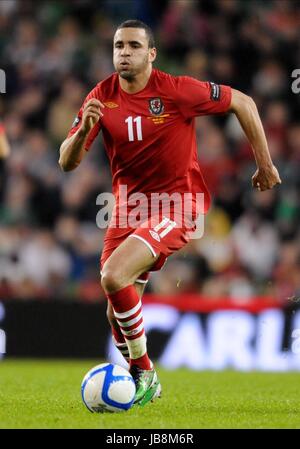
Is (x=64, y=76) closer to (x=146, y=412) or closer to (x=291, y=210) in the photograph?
(x=291, y=210)

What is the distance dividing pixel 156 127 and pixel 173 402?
178cm

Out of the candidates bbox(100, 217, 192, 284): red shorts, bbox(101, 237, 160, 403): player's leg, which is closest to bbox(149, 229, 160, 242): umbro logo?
bbox(100, 217, 192, 284): red shorts

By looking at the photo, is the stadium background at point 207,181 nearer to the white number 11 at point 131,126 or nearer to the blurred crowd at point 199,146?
the blurred crowd at point 199,146

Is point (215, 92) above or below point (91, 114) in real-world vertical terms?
above

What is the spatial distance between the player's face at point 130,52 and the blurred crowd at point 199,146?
204 inches

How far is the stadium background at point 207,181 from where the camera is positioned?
38.1 feet

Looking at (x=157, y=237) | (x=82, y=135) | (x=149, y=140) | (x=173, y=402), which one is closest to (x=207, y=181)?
(x=149, y=140)

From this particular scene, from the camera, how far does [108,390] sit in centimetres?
631

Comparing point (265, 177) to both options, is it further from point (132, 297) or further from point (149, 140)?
point (132, 297)

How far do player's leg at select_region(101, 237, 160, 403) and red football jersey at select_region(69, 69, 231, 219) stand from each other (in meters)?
0.56

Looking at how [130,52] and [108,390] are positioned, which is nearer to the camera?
[108,390]

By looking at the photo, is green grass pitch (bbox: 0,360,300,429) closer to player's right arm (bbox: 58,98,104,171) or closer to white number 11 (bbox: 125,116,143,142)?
player's right arm (bbox: 58,98,104,171)

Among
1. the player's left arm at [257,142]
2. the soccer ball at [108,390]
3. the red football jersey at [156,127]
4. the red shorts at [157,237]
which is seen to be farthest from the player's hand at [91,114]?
the soccer ball at [108,390]
